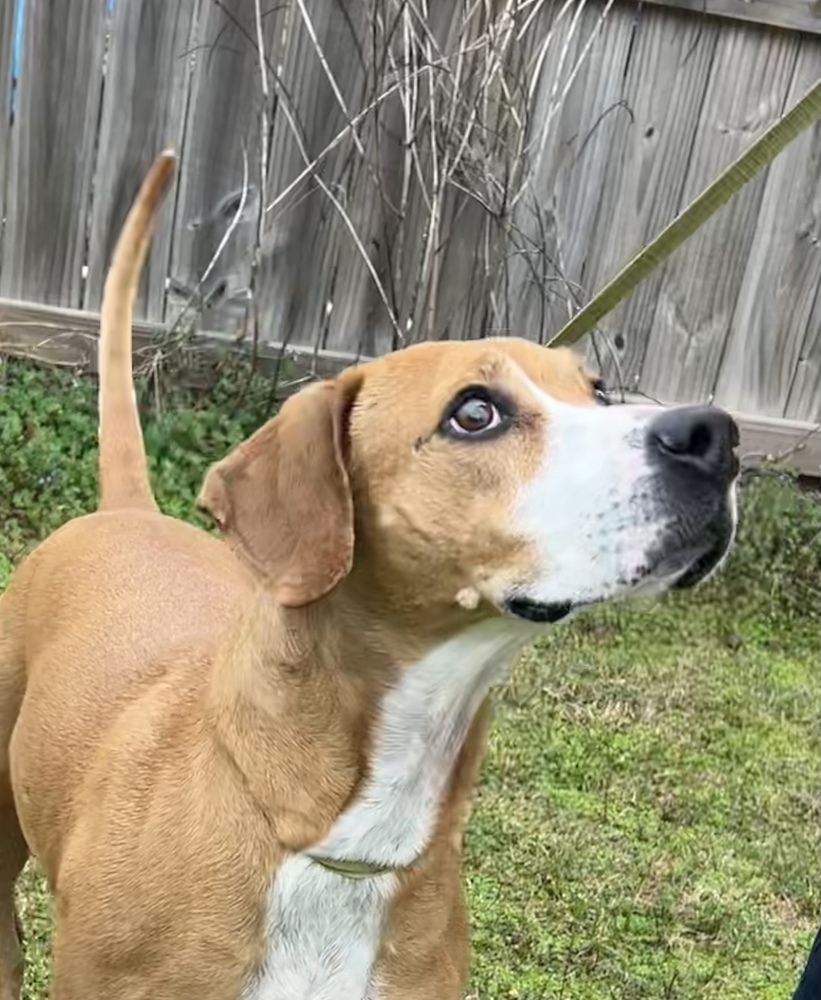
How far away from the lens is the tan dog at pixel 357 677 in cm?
251

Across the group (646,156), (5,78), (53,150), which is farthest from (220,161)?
(646,156)

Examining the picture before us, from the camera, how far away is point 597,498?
2.41 meters

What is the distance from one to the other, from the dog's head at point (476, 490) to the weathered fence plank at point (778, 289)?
14.1 ft

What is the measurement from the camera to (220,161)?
253 inches

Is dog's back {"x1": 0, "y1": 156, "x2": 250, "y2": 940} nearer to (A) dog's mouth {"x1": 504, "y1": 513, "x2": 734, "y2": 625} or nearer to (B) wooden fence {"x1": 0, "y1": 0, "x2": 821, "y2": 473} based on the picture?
(A) dog's mouth {"x1": 504, "y1": 513, "x2": 734, "y2": 625}

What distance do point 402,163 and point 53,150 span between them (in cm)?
156

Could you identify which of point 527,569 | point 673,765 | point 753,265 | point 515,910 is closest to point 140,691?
point 527,569

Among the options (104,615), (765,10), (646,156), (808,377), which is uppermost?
(765,10)

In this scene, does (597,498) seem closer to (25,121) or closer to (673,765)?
(673,765)

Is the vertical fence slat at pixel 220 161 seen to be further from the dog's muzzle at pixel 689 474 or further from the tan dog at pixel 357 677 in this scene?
the dog's muzzle at pixel 689 474

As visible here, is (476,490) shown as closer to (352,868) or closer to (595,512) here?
(595,512)

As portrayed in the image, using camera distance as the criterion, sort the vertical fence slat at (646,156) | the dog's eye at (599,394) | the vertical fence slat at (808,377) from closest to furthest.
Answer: the dog's eye at (599,394) < the vertical fence slat at (646,156) < the vertical fence slat at (808,377)

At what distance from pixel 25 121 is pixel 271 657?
4339 millimetres

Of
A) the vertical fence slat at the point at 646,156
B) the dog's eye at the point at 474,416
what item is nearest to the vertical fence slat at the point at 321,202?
the vertical fence slat at the point at 646,156
